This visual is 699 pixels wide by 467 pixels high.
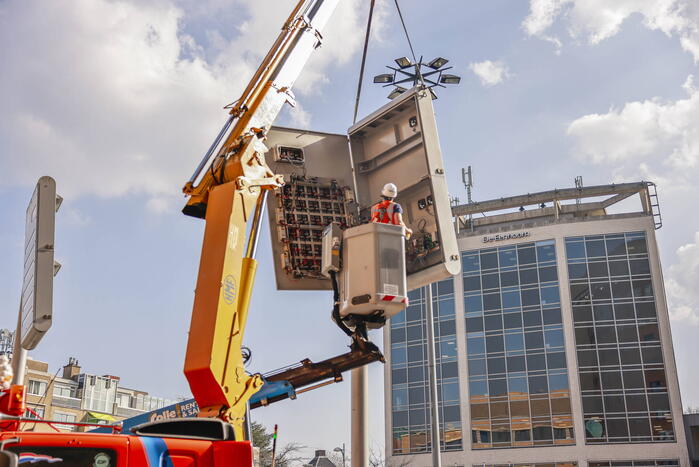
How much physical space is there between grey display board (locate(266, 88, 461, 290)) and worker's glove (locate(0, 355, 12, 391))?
7.17 meters

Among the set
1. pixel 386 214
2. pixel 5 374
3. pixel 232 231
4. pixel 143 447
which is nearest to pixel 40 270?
pixel 5 374

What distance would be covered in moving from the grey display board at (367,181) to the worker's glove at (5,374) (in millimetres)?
7173

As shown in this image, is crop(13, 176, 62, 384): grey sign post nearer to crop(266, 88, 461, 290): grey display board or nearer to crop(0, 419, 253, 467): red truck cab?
crop(0, 419, 253, 467): red truck cab

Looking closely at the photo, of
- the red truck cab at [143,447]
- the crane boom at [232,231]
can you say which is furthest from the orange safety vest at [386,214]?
the red truck cab at [143,447]

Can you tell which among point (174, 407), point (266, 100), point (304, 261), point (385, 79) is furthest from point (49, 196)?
point (385, 79)

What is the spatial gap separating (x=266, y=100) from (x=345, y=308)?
3.12 metres

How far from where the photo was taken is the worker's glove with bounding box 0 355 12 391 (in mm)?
4441

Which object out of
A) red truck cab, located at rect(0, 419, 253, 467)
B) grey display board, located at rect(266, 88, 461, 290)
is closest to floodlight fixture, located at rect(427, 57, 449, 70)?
grey display board, located at rect(266, 88, 461, 290)

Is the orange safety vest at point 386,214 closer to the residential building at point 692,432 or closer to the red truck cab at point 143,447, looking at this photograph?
the red truck cab at point 143,447

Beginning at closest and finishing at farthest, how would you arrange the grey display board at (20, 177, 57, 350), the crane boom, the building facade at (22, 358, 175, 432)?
the grey display board at (20, 177, 57, 350) < the crane boom < the building facade at (22, 358, 175, 432)

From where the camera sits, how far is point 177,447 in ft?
15.4

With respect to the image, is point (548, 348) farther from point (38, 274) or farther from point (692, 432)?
point (38, 274)

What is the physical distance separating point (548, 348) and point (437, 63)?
34802mm

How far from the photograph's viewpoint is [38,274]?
4328 millimetres
